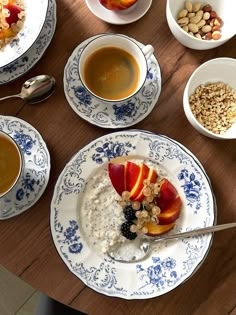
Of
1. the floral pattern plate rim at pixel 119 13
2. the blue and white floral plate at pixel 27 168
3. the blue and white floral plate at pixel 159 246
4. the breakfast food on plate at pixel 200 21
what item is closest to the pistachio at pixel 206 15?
the breakfast food on plate at pixel 200 21

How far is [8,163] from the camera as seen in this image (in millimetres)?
896

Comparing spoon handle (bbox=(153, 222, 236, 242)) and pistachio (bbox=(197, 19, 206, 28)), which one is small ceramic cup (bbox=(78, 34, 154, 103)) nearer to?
pistachio (bbox=(197, 19, 206, 28))

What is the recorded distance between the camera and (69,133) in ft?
3.08

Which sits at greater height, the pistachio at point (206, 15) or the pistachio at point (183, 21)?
the pistachio at point (183, 21)

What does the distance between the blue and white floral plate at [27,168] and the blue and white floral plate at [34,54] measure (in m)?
0.08

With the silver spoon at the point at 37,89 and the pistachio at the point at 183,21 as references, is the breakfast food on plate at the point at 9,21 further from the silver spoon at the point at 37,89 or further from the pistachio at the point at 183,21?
the pistachio at the point at 183,21

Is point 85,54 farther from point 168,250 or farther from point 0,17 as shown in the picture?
point 168,250

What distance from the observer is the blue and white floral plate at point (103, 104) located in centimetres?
94

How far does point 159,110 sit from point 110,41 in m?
0.15

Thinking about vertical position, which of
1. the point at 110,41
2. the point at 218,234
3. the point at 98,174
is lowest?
the point at 218,234

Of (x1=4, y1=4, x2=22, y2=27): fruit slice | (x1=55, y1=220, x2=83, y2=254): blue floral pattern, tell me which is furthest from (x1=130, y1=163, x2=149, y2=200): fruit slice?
(x1=4, y1=4, x2=22, y2=27): fruit slice

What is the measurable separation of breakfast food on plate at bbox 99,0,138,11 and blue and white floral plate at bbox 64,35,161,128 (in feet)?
0.22

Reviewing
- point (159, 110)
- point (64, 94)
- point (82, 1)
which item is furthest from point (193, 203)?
point (82, 1)

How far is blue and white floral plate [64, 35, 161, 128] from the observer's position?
937mm
